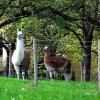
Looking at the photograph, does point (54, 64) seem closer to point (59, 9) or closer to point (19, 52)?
point (19, 52)

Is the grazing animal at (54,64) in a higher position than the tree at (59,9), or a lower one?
lower

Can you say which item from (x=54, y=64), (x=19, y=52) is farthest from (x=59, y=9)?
Answer: (x=54, y=64)

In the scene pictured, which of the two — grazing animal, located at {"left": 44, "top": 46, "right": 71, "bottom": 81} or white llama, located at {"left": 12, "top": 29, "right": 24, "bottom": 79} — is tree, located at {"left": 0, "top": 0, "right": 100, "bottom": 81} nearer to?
white llama, located at {"left": 12, "top": 29, "right": 24, "bottom": 79}

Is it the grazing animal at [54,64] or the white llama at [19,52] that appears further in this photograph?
the grazing animal at [54,64]

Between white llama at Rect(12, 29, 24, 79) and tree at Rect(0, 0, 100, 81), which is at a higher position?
tree at Rect(0, 0, 100, 81)

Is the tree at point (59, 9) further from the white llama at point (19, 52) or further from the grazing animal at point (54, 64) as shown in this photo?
the grazing animal at point (54, 64)


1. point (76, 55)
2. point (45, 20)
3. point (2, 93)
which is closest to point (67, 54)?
point (76, 55)

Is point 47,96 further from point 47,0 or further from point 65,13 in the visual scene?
point 65,13

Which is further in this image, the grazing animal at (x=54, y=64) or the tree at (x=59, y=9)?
the grazing animal at (x=54, y=64)

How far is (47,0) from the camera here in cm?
1944

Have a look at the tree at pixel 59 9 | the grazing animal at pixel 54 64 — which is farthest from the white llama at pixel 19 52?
the grazing animal at pixel 54 64

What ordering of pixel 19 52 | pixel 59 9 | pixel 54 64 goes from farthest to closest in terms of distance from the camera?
1. pixel 54 64
2. pixel 59 9
3. pixel 19 52

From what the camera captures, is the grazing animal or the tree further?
the grazing animal

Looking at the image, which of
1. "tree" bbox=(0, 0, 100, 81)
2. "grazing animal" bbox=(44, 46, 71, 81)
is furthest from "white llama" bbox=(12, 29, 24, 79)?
"grazing animal" bbox=(44, 46, 71, 81)
